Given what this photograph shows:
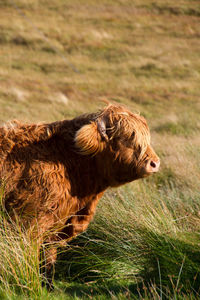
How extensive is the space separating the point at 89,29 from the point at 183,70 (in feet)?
27.6

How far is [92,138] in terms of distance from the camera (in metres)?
4.21

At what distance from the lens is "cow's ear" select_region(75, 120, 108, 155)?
417cm

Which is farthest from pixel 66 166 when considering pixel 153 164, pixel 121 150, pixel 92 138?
pixel 153 164

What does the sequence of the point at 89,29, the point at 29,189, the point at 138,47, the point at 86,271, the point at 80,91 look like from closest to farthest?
the point at 29,189
the point at 86,271
the point at 80,91
the point at 138,47
the point at 89,29

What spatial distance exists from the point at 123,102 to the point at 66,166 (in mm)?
14487

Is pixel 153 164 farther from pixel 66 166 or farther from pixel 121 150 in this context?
pixel 66 166

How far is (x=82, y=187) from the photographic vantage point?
443cm

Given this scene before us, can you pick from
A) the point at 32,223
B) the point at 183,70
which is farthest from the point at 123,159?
the point at 183,70

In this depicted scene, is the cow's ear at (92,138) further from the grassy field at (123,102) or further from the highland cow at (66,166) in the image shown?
the grassy field at (123,102)

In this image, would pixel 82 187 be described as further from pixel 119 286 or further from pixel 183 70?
pixel 183 70

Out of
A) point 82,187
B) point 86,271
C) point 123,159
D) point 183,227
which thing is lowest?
point 86,271

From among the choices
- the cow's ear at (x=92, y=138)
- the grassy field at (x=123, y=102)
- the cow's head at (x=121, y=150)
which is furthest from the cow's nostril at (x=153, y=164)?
the grassy field at (x=123, y=102)

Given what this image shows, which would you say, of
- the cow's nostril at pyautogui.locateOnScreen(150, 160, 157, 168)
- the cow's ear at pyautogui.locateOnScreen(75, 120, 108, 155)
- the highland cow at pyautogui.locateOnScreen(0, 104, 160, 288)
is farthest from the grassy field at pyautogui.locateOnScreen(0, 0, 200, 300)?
the cow's ear at pyautogui.locateOnScreen(75, 120, 108, 155)

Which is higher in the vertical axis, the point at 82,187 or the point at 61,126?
the point at 61,126
